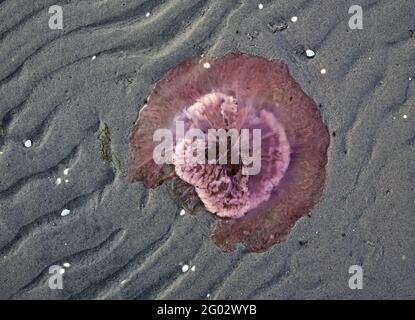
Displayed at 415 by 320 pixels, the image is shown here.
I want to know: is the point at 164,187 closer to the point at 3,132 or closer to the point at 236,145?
the point at 236,145

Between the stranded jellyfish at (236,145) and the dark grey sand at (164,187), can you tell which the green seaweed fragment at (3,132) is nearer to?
the dark grey sand at (164,187)

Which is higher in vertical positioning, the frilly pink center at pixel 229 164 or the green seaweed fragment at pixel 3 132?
the green seaweed fragment at pixel 3 132

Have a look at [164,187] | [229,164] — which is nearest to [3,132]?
[164,187]

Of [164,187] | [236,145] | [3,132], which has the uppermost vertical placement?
[3,132]

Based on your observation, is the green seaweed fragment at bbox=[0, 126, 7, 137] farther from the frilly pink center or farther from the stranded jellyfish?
the frilly pink center

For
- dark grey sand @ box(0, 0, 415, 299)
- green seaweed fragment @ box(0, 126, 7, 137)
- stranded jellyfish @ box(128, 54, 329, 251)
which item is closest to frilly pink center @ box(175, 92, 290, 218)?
stranded jellyfish @ box(128, 54, 329, 251)

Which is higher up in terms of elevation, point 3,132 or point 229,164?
point 3,132

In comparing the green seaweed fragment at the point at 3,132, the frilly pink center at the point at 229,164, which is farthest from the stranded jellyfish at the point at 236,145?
the green seaweed fragment at the point at 3,132
